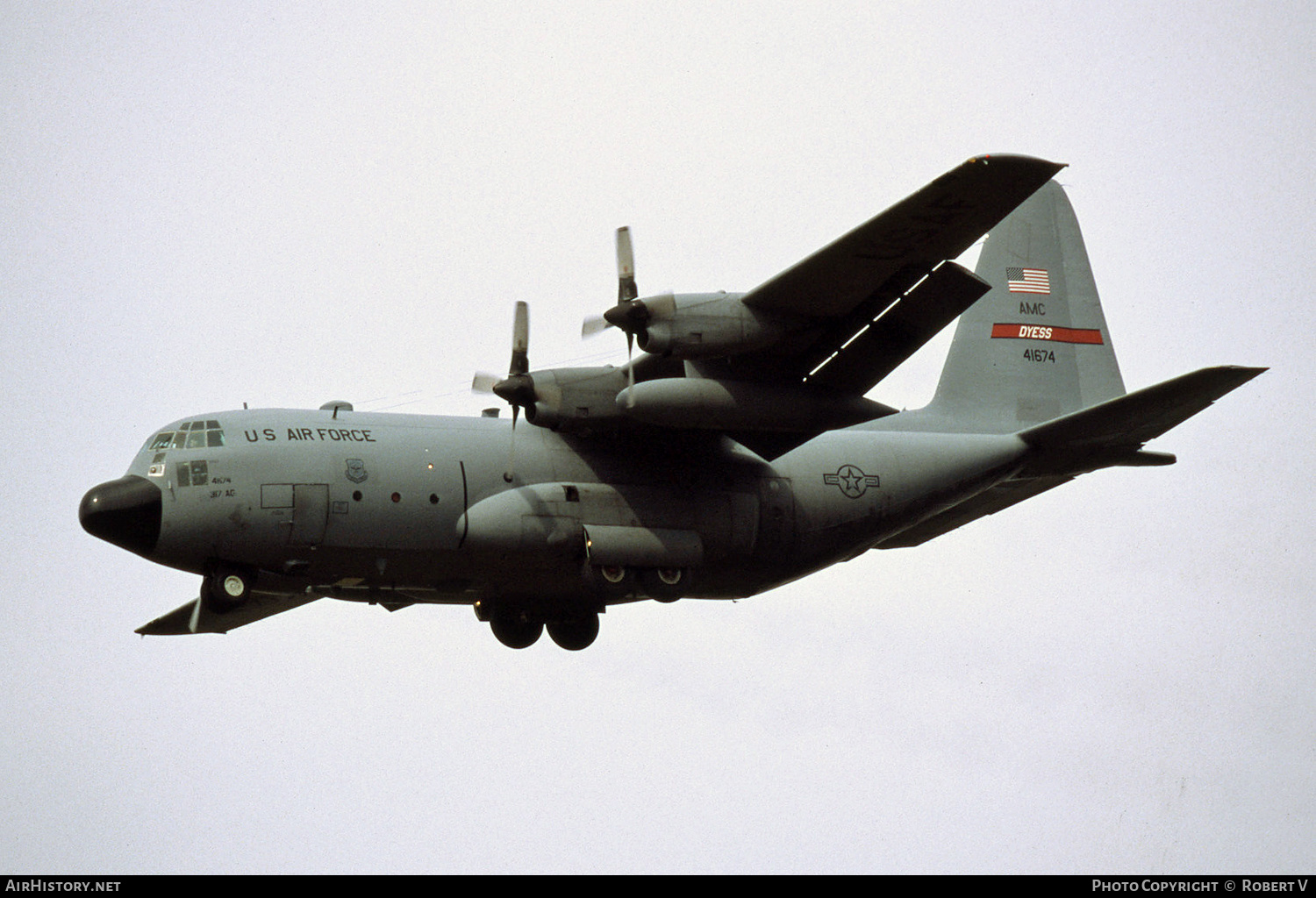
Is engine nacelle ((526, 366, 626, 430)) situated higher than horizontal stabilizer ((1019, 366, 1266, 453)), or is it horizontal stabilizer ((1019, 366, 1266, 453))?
engine nacelle ((526, 366, 626, 430))

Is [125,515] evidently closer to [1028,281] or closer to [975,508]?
[975,508]

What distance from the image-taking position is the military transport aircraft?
18.4 m

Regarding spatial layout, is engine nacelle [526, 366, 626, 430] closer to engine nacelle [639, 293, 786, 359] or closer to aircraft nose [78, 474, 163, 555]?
engine nacelle [639, 293, 786, 359]

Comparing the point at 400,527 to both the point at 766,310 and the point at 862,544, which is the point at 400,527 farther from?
the point at 862,544

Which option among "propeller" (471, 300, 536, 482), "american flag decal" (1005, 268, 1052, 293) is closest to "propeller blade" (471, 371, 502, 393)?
"propeller" (471, 300, 536, 482)

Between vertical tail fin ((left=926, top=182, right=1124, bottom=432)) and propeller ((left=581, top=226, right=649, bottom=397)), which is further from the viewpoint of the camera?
vertical tail fin ((left=926, top=182, right=1124, bottom=432))

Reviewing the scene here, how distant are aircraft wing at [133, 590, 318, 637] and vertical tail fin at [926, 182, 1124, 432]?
10.2m

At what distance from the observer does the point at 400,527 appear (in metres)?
18.9

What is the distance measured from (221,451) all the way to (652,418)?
5179 millimetres

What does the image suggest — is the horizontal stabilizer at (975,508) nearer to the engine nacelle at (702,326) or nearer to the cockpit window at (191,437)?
the engine nacelle at (702,326)

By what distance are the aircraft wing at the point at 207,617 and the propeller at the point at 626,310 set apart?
7187 mm
